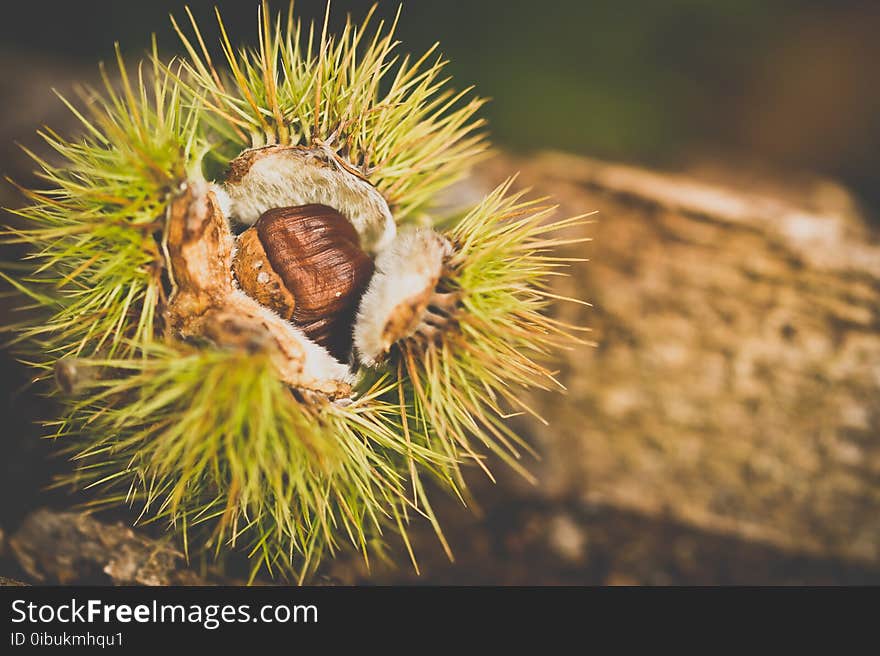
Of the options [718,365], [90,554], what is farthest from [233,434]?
[718,365]

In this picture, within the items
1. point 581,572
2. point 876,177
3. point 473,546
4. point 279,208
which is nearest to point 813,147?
point 876,177

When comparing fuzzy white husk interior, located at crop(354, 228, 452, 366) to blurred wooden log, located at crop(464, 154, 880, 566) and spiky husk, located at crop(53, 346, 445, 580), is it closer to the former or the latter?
spiky husk, located at crop(53, 346, 445, 580)

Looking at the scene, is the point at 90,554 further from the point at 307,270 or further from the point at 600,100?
the point at 600,100

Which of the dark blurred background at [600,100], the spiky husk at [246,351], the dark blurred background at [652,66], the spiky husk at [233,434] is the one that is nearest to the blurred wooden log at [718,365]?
the dark blurred background at [600,100]

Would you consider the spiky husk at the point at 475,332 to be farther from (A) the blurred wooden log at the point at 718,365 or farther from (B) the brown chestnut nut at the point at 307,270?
(A) the blurred wooden log at the point at 718,365

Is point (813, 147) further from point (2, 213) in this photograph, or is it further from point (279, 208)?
point (2, 213)
